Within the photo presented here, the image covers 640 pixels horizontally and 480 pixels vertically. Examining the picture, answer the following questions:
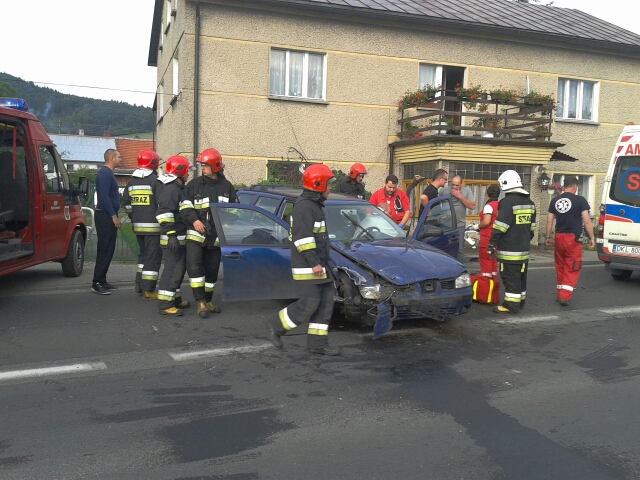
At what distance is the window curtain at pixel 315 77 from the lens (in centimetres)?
1588

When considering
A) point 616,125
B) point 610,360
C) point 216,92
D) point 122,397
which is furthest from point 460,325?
point 616,125

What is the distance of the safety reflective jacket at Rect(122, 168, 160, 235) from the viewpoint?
809 cm

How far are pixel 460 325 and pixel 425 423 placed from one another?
307 cm

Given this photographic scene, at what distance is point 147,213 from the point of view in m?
8.11

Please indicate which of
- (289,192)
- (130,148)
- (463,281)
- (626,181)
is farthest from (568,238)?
(130,148)

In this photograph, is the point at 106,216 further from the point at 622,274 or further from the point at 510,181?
the point at 622,274

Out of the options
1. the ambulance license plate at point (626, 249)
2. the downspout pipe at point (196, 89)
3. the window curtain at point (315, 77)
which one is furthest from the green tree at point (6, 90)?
the ambulance license plate at point (626, 249)

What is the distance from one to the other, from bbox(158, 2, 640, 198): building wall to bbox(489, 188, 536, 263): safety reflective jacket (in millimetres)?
8320

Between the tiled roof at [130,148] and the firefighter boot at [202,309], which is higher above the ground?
the tiled roof at [130,148]

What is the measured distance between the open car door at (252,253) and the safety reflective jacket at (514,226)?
9.14 ft

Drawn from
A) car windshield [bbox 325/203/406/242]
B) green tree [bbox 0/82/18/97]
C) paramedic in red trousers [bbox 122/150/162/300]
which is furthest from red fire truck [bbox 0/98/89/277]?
green tree [bbox 0/82/18/97]

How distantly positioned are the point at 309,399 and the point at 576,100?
1659 centimetres

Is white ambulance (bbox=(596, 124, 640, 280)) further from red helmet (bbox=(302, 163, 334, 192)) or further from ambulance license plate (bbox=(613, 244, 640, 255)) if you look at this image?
red helmet (bbox=(302, 163, 334, 192))

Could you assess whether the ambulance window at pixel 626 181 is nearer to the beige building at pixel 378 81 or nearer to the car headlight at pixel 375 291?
the beige building at pixel 378 81
